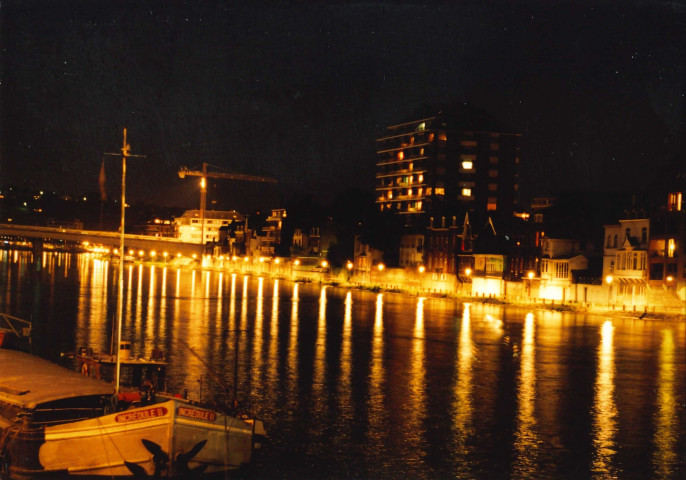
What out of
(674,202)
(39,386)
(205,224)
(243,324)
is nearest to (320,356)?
(243,324)

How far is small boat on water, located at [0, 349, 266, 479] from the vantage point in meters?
12.0

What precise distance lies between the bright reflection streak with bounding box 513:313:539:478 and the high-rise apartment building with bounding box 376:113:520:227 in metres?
53.4

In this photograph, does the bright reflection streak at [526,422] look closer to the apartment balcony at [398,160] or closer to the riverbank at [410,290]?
the riverbank at [410,290]

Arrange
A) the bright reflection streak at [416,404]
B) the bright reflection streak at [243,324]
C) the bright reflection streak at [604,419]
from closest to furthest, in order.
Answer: the bright reflection streak at [604,419], the bright reflection streak at [416,404], the bright reflection streak at [243,324]

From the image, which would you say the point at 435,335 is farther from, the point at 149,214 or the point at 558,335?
the point at 149,214

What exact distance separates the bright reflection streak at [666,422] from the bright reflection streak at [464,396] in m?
3.79

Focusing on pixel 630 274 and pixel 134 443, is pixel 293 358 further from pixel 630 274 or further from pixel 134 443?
pixel 630 274

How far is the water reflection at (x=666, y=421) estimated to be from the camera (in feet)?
50.1

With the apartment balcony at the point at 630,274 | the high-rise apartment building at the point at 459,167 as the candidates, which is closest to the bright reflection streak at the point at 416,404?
the apartment balcony at the point at 630,274

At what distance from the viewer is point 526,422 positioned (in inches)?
716

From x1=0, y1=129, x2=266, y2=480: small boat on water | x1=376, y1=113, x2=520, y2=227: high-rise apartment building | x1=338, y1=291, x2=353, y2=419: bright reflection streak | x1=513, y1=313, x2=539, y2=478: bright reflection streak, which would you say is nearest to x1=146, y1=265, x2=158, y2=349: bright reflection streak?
x1=338, y1=291, x2=353, y2=419: bright reflection streak

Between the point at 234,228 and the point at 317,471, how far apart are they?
105 meters

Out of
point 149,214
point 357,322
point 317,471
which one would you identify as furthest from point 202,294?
point 149,214

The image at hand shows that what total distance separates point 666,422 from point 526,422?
363 cm
